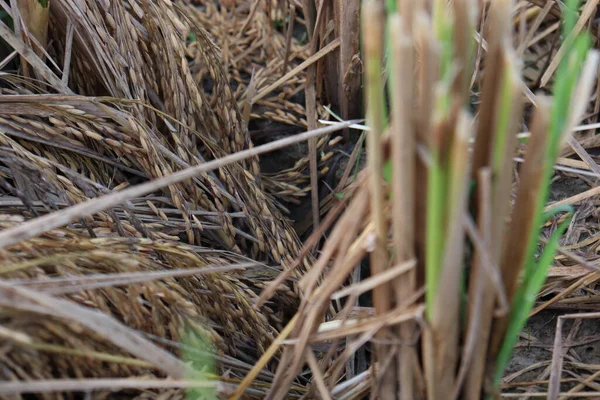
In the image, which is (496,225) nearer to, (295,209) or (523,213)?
(523,213)

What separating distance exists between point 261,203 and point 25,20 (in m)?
0.67

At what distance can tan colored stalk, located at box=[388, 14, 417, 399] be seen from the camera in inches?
24.8

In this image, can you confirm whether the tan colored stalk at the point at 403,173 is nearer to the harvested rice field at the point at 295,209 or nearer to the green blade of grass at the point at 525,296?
the harvested rice field at the point at 295,209

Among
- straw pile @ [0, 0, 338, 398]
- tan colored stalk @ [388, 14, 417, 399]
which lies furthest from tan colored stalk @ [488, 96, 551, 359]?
straw pile @ [0, 0, 338, 398]

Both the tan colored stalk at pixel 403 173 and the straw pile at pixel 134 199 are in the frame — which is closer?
the tan colored stalk at pixel 403 173

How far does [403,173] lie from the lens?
69 cm

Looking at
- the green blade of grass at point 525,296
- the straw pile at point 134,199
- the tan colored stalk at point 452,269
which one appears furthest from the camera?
the straw pile at point 134,199

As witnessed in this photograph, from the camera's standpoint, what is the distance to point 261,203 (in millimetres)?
1583

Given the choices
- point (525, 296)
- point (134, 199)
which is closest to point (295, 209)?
point (134, 199)

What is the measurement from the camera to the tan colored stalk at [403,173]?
629 mm

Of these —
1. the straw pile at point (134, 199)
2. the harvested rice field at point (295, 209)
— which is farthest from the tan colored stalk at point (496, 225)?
Answer: the straw pile at point (134, 199)

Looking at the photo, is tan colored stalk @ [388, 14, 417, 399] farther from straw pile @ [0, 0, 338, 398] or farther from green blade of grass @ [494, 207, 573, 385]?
straw pile @ [0, 0, 338, 398]

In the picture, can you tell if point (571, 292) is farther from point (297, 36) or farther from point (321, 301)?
point (297, 36)

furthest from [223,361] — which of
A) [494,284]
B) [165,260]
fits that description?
[494,284]
